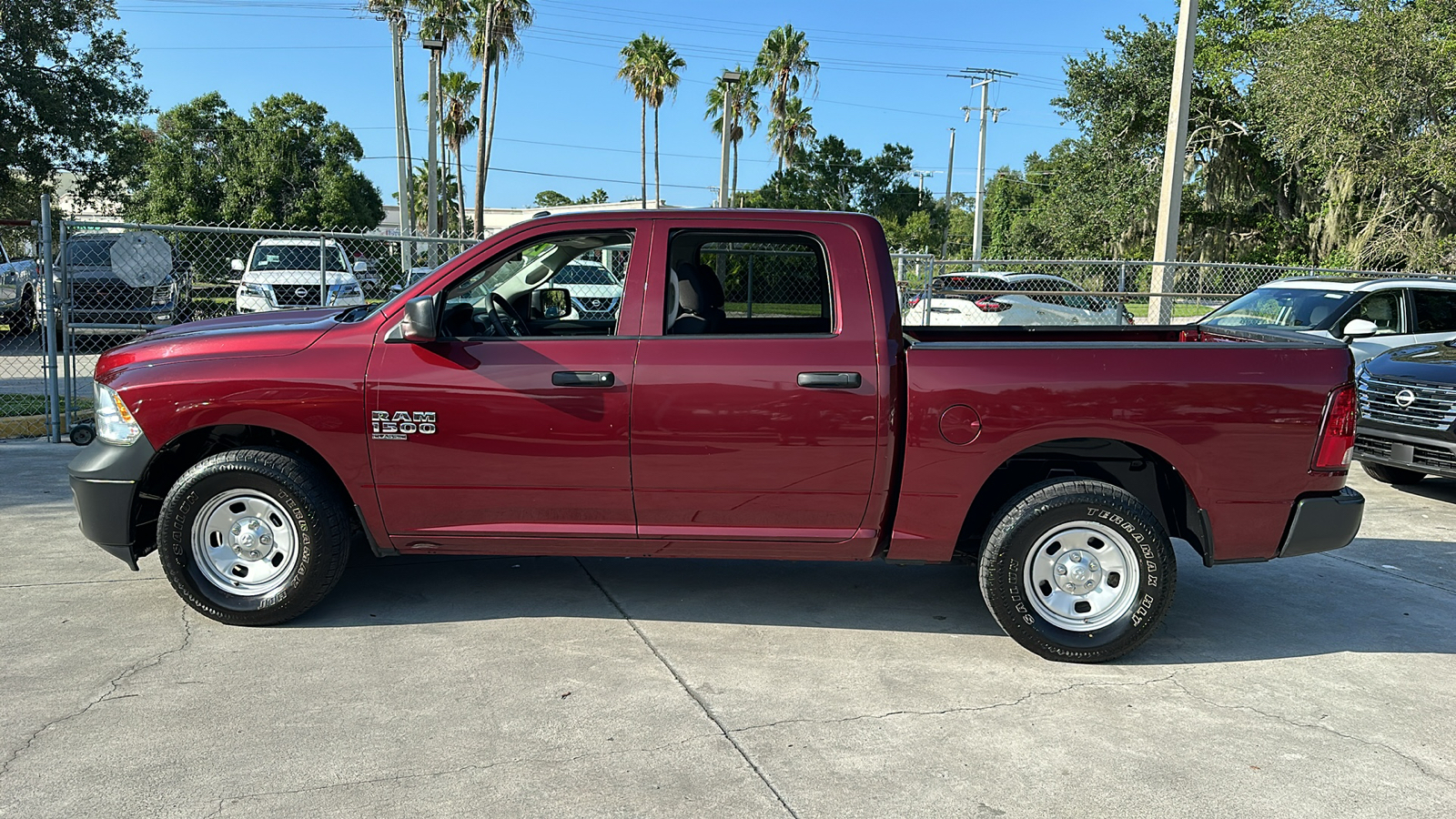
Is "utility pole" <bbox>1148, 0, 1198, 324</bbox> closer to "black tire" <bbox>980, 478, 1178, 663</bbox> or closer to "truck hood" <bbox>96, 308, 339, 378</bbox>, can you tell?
"black tire" <bbox>980, 478, 1178, 663</bbox>

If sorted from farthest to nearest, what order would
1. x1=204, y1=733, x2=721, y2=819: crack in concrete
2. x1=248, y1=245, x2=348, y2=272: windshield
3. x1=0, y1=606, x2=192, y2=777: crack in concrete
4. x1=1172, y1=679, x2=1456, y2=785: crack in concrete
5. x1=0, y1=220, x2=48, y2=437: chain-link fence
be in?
1. x1=248, y1=245, x2=348, y2=272: windshield
2. x1=0, y1=220, x2=48, y2=437: chain-link fence
3. x1=1172, y1=679, x2=1456, y2=785: crack in concrete
4. x1=0, y1=606, x2=192, y2=777: crack in concrete
5. x1=204, y1=733, x2=721, y2=819: crack in concrete

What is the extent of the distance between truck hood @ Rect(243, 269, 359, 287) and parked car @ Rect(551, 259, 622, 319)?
9.94 metres

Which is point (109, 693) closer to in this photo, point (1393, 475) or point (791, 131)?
point (1393, 475)

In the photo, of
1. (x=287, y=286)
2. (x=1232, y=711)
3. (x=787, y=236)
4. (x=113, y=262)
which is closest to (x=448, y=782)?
(x=787, y=236)

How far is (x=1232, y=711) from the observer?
4172mm

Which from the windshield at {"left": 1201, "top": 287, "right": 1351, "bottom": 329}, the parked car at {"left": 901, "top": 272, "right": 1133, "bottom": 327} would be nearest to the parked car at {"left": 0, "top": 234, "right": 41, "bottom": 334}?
the parked car at {"left": 901, "top": 272, "right": 1133, "bottom": 327}

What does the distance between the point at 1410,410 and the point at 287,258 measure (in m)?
18.1

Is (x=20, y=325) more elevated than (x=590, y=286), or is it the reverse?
(x=590, y=286)

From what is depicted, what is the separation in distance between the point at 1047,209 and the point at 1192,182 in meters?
4.99

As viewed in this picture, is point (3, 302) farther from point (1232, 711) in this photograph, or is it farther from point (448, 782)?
point (1232, 711)

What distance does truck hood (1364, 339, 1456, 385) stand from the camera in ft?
25.1

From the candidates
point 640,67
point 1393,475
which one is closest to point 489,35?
point 640,67

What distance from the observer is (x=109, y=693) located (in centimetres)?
406

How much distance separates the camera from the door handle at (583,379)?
4.56m
